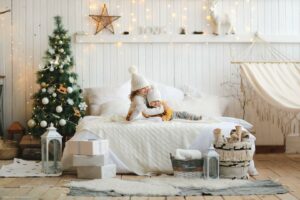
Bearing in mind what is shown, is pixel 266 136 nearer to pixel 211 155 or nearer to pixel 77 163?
pixel 211 155

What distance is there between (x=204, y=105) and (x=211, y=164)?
150 centimetres

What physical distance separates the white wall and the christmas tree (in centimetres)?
34

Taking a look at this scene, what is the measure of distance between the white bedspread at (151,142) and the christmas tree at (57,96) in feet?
3.50

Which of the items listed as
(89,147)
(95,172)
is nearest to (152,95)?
(89,147)

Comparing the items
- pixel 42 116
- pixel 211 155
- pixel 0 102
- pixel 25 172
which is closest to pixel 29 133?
pixel 42 116

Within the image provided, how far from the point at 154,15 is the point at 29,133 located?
6.32 ft

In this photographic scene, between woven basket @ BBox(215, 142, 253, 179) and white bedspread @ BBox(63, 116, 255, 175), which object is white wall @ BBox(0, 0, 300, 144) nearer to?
white bedspread @ BBox(63, 116, 255, 175)

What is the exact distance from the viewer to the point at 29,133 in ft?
18.5

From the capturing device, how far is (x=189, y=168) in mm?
4234

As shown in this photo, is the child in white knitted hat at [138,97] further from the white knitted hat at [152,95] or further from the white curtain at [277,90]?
the white curtain at [277,90]

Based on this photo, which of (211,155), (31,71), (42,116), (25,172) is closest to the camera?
(211,155)

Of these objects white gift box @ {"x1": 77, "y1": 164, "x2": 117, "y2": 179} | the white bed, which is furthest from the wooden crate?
white gift box @ {"x1": 77, "y1": 164, "x2": 117, "y2": 179}

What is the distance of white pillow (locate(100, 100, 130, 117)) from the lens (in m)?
5.41

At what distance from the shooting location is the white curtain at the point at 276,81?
5020 mm
